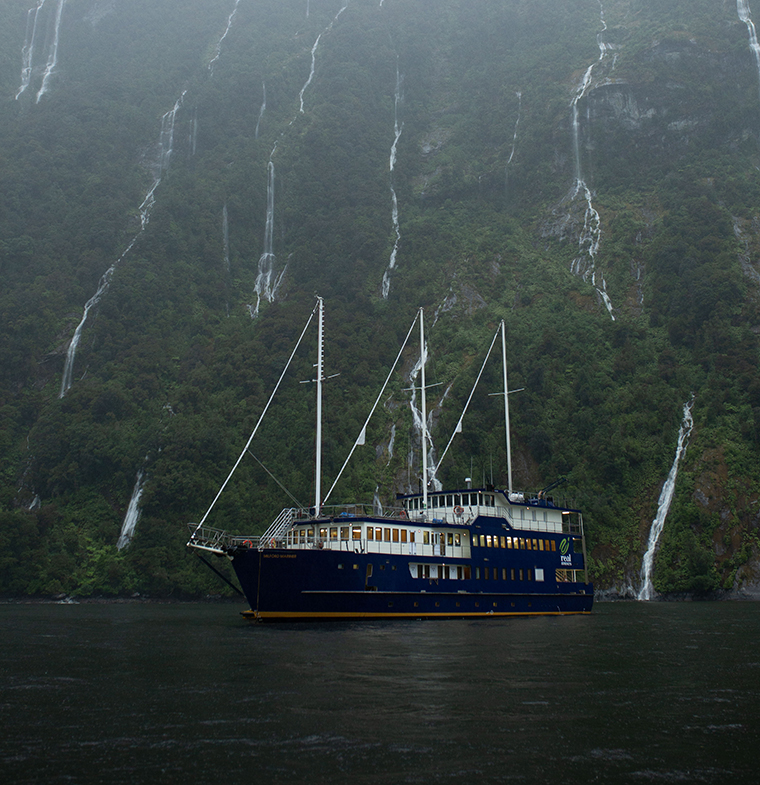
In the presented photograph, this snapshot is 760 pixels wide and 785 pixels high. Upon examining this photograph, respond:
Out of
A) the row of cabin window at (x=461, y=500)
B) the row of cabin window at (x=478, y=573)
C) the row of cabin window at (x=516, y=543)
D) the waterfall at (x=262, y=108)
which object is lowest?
the row of cabin window at (x=478, y=573)

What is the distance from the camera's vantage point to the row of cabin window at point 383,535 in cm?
3662

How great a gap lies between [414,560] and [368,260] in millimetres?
77642

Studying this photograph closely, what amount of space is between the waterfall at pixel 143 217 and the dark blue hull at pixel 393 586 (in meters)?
63.2

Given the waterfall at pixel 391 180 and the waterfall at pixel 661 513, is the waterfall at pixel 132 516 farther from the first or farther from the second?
the waterfall at pixel 661 513

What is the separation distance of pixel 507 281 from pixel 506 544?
204ft

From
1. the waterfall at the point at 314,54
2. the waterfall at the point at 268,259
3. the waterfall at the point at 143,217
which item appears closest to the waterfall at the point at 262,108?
the waterfall at the point at 314,54

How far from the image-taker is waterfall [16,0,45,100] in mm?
144413

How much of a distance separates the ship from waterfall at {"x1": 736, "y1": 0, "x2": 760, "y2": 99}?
99.7 metres

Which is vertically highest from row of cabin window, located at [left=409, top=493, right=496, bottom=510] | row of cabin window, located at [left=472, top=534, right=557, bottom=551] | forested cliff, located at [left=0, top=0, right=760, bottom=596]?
forested cliff, located at [left=0, top=0, right=760, bottom=596]

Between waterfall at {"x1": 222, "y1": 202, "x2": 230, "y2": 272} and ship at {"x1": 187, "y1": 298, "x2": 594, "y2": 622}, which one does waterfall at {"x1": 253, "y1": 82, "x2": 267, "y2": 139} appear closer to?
waterfall at {"x1": 222, "y1": 202, "x2": 230, "y2": 272}

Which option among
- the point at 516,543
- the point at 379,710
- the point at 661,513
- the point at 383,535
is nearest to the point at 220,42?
the point at 661,513

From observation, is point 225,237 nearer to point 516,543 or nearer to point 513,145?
point 513,145

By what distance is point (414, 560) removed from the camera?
3766 centimetres

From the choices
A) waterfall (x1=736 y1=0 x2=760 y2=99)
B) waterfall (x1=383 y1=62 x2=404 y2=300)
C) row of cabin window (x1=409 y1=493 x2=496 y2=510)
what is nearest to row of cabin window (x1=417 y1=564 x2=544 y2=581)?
row of cabin window (x1=409 y1=493 x2=496 y2=510)
